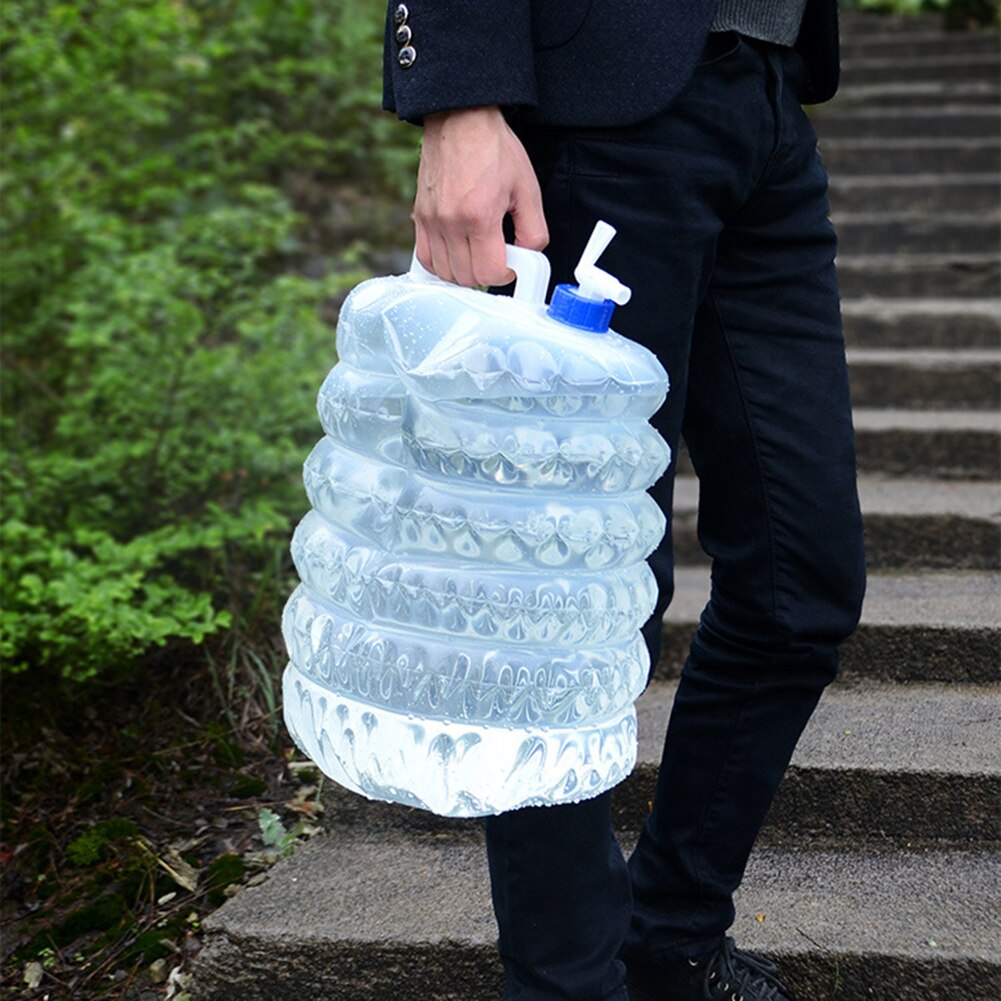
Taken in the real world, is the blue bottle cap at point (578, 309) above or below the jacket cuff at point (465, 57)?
below

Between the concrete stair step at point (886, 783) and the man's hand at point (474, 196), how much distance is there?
1.24 m

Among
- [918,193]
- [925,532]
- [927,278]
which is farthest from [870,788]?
[918,193]

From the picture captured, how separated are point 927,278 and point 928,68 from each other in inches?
79.6

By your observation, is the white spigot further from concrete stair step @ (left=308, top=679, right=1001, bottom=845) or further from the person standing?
concrete stair step @ (left=308, top=679, right=1001, bottom=845)

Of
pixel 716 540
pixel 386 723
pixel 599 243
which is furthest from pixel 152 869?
pixel 599 243

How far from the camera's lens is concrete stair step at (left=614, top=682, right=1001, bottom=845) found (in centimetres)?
222

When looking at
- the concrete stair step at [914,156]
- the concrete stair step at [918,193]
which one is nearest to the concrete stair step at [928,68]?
the concrete stair step at [914,156]

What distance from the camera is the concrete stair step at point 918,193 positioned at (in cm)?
479

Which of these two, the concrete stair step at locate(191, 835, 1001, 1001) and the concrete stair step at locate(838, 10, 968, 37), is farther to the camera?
Answer: the concrete stair step at locate(838, 10, 968, 37)

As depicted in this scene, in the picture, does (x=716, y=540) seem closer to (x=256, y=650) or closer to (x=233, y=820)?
(x=233, y=820)

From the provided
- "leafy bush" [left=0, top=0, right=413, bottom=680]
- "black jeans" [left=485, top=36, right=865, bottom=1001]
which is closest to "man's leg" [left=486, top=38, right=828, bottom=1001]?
"black jeans" [left=485, top=36, right=865, bottom=1001]

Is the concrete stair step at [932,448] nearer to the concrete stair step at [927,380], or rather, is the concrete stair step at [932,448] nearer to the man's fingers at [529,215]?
the concrete stair step at [927,380]

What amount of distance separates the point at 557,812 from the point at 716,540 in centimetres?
45

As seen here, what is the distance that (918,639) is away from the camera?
8.64 ft
